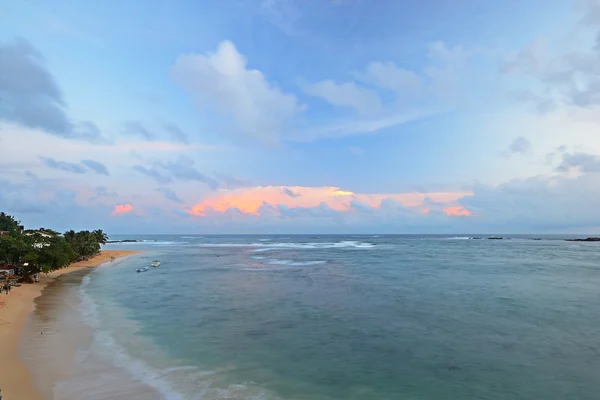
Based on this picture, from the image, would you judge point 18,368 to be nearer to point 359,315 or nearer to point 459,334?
point 359,315

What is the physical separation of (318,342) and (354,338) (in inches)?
94.7

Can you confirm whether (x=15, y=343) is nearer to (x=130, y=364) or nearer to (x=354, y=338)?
(x=130, y=364)

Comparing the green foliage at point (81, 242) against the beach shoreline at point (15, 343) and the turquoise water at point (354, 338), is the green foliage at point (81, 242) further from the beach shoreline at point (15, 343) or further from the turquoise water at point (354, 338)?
the beach shoreline at point (15, 343)

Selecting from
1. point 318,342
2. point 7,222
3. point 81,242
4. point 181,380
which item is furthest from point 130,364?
point 7,222

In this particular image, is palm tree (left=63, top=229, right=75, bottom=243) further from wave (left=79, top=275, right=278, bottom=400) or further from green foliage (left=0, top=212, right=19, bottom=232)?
wave (left=79, top=275, right=278, bottom=400)

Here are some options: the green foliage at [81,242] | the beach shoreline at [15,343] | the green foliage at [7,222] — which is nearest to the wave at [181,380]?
the beach shoreline at [15,343]

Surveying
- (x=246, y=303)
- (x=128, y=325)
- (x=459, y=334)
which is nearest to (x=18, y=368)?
(x=128, y=325)

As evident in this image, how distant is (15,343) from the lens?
1881cm

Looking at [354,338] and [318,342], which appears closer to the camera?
[318,342]

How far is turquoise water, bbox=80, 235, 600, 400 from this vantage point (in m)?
15.1

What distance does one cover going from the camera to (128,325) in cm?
2431

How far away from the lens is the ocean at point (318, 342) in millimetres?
14789

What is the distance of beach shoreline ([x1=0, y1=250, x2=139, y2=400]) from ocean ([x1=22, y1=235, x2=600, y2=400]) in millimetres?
595

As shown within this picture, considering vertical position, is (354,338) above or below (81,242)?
below
